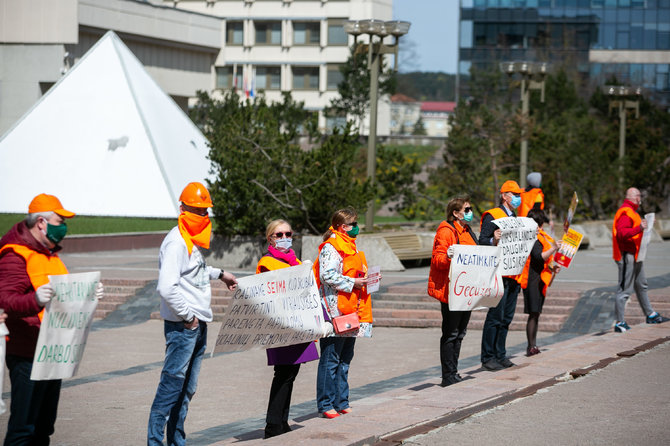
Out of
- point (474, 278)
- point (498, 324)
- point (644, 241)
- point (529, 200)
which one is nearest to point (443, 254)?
point (474, 278)

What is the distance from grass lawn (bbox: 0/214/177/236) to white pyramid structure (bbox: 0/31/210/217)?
16.5 inches

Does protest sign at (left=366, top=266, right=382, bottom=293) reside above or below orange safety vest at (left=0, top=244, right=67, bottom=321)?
below

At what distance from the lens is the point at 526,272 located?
A: 10.8 meters

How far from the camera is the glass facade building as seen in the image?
89875 mm

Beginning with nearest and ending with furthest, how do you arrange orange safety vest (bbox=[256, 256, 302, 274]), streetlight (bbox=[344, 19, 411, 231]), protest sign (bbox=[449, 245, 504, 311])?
orange safety vest (bbox=[256, 256, 302, 274]) → protest sign (bbox=[449, 245, 504, 311]) → streetlight (bbox=[344, 19, 411, 231])

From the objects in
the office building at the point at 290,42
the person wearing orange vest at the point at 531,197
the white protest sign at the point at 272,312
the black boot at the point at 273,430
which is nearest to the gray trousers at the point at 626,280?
the person wearing orange vest at the point at 531,197

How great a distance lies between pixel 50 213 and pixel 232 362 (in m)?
6.22

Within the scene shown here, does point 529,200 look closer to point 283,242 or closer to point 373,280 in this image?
point 373,280

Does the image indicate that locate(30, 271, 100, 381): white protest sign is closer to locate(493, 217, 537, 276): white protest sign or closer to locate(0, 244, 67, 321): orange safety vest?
locate(0, 244, 67, 321): orange safety vest

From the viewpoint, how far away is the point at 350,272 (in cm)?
841

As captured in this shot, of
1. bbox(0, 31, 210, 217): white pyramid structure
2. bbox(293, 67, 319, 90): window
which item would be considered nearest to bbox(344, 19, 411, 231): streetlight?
bbox(0, 31, 210, 217): white pyramid structure

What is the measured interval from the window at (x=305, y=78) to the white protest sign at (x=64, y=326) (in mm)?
85706

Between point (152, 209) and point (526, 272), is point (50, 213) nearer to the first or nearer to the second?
point (526, 272)

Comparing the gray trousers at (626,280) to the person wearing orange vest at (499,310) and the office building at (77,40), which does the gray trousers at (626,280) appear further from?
the office building at (77,40)
